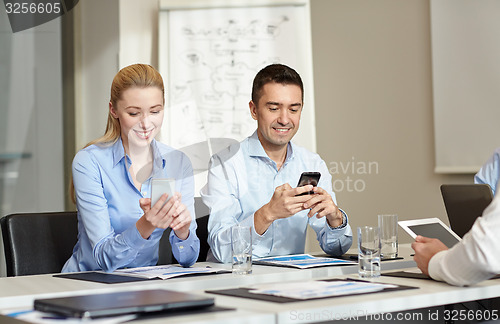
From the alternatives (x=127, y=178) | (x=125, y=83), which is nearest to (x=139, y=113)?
(x=125, y=83)

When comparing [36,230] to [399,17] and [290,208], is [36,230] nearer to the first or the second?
[290,208]

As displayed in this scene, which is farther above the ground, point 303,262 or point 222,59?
point 222,59

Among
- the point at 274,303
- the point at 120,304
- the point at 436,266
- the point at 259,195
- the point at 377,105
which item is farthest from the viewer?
the point at 377,105

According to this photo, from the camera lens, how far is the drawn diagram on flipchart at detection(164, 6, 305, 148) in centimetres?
440

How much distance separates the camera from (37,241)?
2.39 meters

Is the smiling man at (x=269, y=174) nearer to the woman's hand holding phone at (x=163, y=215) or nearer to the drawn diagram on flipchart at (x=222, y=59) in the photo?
the woman's hand holding phone at (x=163, y=215)

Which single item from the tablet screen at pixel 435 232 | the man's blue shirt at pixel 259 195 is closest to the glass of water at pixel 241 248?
the man's blue shirt at pixel 259 195

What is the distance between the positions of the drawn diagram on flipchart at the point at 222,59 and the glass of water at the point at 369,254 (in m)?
2.60

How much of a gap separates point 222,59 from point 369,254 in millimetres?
2821

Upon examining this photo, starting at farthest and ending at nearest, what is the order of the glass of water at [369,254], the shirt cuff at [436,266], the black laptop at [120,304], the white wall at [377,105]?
the white wall at [377,105] < the glass of water at [369,254] < the shirt cuff at [436,266] < the black laptop at [120,304]

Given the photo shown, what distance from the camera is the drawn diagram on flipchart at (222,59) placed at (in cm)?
440

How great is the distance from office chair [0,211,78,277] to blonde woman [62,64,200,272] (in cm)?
12

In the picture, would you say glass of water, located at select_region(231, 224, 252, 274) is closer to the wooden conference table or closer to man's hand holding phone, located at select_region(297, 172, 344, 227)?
the wooden conference table

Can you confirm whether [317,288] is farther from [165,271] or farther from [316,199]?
[316,199]
